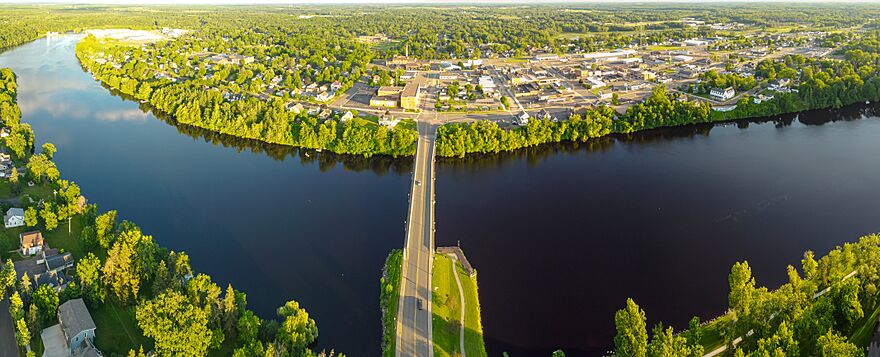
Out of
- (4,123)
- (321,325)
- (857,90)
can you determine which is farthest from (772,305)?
(4,123)

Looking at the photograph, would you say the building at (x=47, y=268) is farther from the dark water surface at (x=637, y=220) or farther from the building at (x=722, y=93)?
the building at (x=722, y=93)

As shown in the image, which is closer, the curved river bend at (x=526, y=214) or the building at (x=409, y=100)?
the curved river bend at (x=526, y=214)

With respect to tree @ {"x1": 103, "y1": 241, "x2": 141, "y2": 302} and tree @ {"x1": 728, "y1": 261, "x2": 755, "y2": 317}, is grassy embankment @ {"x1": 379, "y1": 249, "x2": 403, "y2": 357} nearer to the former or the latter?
tree @ {"x1": 103, "y1": 241, "x2": 141, "y2": 302}

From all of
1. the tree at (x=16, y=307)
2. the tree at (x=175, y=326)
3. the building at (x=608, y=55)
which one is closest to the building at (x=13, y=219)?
the tree at (x=16, y=307)

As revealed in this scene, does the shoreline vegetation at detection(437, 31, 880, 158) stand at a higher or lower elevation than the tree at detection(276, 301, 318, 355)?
higher

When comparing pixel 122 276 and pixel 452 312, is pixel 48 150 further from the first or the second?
pixel 452 312

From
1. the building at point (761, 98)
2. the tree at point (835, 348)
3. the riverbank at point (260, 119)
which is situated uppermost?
the building at point (761, 98)

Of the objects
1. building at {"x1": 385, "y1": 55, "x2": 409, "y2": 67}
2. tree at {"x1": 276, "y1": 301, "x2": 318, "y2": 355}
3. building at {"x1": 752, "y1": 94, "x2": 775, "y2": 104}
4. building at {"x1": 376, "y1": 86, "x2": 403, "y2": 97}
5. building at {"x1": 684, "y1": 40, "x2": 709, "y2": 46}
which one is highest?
building at {"x1": 684, "y1": 40, "x2": 709, "y2": 46}

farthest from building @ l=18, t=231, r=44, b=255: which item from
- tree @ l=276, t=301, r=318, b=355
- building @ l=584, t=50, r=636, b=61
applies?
building @ l=584, t=50, r=636, b=61
